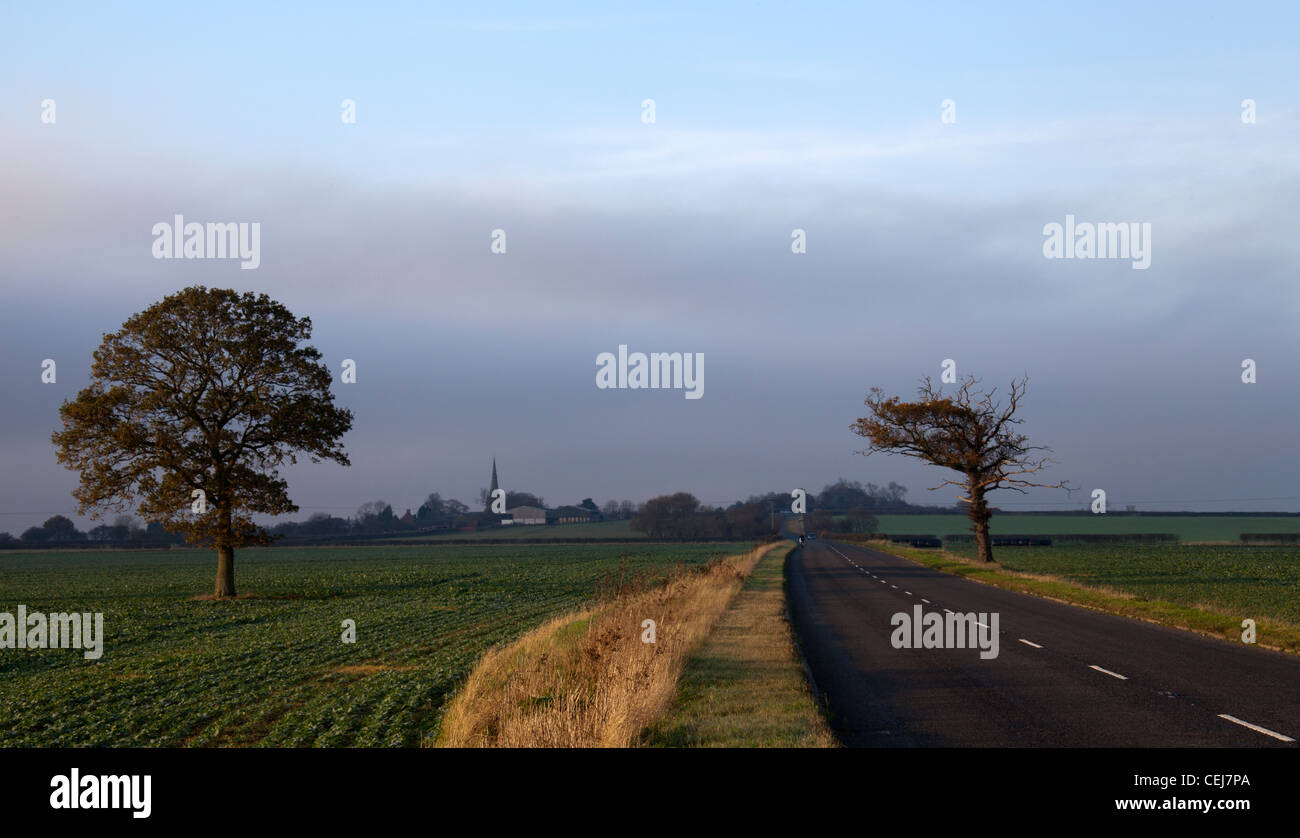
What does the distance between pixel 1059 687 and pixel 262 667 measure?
47.6ft

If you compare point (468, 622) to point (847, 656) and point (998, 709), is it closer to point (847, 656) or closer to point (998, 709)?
point (847, 656)

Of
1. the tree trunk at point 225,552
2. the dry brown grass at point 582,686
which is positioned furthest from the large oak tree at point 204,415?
the dry brown grass at point 582,686

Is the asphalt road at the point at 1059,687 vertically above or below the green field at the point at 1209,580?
above

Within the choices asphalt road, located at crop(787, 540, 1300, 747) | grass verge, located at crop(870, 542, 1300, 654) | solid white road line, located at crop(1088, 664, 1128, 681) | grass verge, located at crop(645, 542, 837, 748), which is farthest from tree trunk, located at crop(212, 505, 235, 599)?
solid white road line, located at crop(1088, 664, 1128, 681)

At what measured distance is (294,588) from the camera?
1750 inches

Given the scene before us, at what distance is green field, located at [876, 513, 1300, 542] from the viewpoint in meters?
131

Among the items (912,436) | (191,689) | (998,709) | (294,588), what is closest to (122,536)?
(294,588)

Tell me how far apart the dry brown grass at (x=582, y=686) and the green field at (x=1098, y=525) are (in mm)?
114749

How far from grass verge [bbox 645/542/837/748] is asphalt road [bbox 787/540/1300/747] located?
50 centimetres

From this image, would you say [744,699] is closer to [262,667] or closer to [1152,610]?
[262,667]

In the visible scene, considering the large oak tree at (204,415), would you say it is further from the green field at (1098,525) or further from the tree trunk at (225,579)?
the green field at (1098,525)

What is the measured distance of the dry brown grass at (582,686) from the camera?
9000mm
